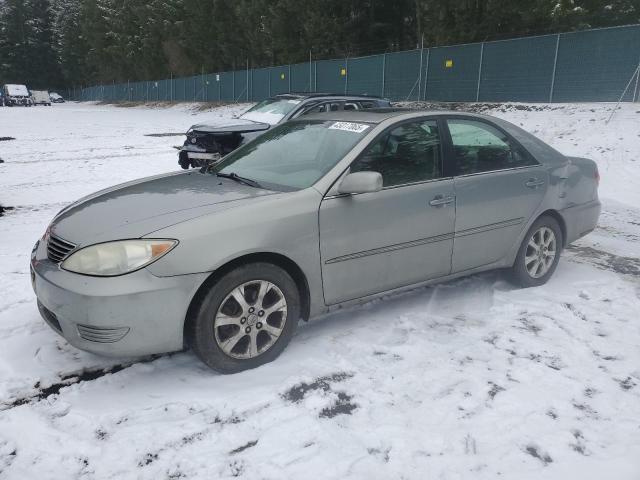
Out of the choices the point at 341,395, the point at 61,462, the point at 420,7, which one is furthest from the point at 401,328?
the point at 420,7

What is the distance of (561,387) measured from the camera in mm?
3139

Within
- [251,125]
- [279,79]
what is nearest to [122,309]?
[251,125]

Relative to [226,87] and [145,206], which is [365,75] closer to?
[226,87]

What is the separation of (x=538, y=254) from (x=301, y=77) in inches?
1059

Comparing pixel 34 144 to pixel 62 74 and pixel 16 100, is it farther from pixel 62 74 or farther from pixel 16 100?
pixel 62 74

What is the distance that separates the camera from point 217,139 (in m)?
9.21

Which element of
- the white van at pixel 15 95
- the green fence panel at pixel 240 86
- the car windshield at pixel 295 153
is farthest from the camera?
the white van at pixel 15 95

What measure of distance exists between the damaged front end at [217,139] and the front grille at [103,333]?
6.43 meters

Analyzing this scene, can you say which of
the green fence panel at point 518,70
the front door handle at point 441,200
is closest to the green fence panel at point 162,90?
the green fence panel at point 518,70

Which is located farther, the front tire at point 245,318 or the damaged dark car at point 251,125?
the damaged dark car at point 251,125

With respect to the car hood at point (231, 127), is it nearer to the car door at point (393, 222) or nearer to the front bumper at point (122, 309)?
Answer: the car door at point (393, 222)

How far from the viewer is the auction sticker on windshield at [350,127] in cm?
386

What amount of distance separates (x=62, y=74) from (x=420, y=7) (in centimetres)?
8755

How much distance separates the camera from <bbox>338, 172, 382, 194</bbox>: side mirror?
3.39 meters
